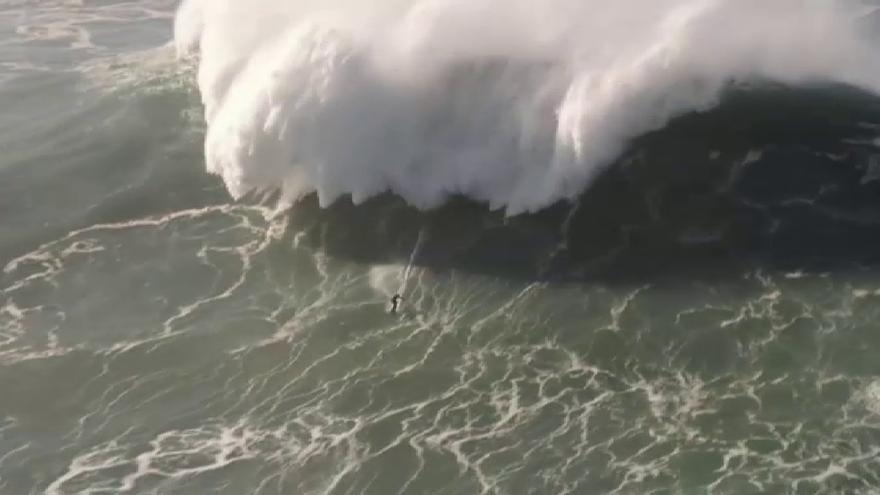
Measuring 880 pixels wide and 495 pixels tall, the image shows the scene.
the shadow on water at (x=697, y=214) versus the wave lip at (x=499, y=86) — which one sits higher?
the wave lip at (x=499, y=86)

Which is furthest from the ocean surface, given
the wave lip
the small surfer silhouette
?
the small surfer silhouette

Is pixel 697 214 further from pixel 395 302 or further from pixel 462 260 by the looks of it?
pixel 395 302

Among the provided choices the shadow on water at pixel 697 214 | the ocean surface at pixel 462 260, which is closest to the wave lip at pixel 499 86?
the ocean surface at pixel 462 260

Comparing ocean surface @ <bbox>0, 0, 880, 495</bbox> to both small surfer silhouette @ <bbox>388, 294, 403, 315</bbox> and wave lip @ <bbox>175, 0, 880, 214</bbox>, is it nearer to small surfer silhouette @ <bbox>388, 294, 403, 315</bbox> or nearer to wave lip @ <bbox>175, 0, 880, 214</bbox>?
wave lip @ <bbox>175, 0, 880, 214</bbox>

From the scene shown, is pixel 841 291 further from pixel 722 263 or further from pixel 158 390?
pixel 158 390

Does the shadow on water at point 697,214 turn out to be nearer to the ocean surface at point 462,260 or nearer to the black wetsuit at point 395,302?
the ocean surface at point 462,260

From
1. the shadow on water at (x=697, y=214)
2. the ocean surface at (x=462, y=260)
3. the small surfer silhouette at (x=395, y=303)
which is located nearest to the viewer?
the ocean surface at (x=462, y=260)

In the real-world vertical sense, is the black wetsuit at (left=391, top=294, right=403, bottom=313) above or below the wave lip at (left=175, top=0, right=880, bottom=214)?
below
